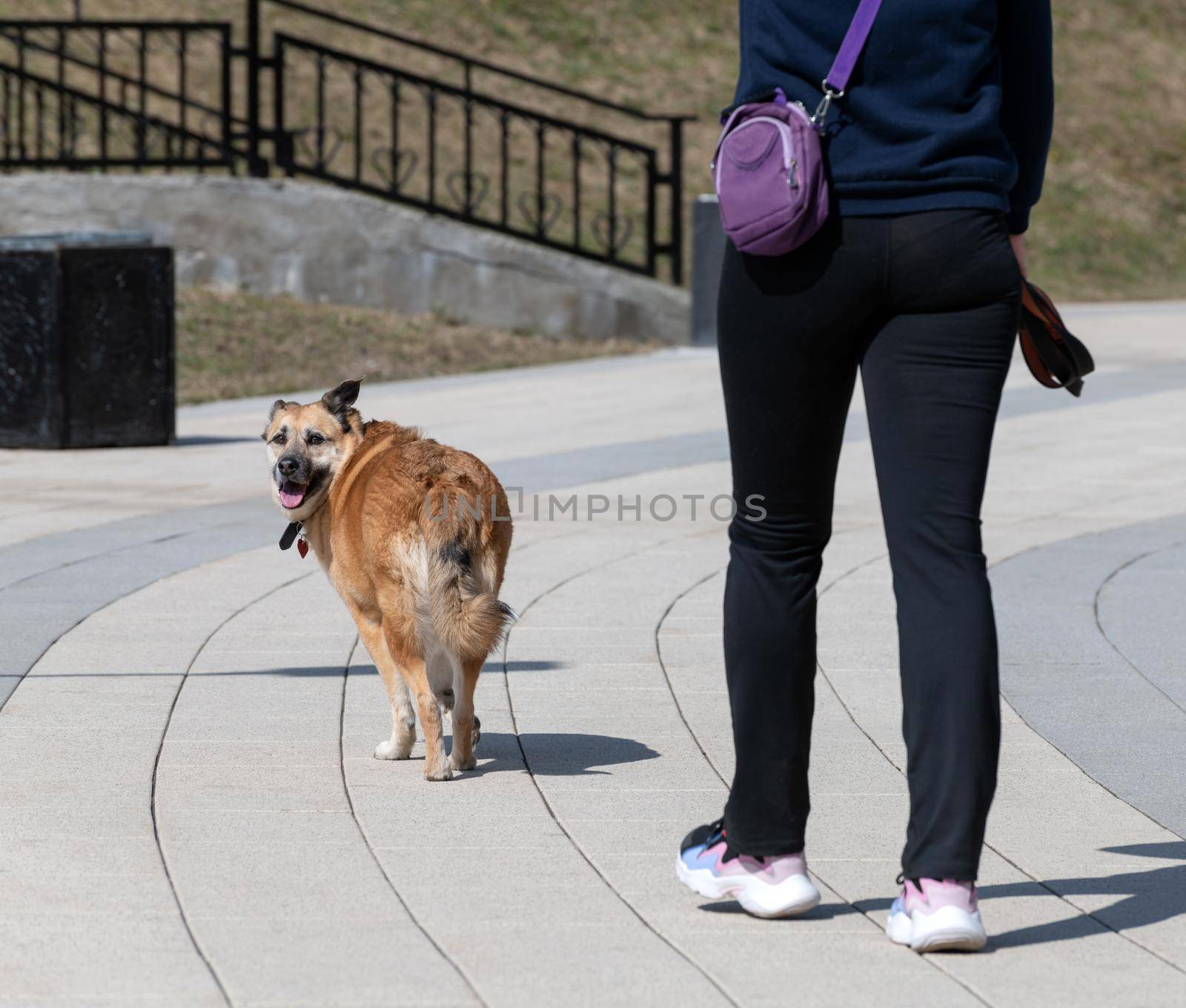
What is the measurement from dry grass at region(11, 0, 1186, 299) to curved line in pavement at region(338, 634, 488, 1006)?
1907 cm

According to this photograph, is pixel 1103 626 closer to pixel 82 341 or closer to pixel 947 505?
pixel 947 505

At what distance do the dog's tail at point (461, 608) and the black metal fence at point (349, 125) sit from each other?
12.4 m

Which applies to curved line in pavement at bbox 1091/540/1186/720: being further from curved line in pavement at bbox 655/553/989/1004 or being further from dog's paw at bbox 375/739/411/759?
dog's paw at bbox 375/739/411/759

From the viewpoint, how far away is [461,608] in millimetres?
4598

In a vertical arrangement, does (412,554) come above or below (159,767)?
above

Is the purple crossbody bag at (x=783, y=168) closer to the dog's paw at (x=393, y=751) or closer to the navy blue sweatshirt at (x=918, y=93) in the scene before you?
the navy blue sweatshirt at (x=918, y=93)

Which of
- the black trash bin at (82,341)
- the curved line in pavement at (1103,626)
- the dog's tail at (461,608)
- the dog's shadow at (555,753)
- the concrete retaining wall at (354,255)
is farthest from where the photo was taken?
the concrete retaining wall at (354,255)

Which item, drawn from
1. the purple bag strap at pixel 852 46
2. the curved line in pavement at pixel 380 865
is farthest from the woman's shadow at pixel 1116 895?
the purple bag strap at pixel 852 46

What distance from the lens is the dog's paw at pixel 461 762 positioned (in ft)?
15.6

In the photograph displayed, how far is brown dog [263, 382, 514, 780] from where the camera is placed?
182 inches

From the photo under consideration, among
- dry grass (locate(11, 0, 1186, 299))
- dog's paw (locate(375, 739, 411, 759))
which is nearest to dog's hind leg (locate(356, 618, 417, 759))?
dog's paw (locate(375, 739, 411, 759))

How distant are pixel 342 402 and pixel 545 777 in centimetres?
120

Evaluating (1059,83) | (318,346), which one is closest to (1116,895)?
(318,346)

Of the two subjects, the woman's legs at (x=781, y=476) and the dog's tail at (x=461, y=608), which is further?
the dog's tail at (x=461, y=608)
